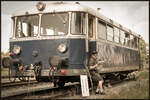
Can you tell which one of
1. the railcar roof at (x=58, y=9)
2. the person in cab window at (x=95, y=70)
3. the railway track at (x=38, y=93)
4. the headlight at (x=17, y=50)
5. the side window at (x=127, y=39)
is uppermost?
the railcar roof at (x=58, y=9)

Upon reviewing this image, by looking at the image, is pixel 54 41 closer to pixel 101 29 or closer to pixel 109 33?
pixel 101 29

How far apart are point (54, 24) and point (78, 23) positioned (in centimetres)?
89

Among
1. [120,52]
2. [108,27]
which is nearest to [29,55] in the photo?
[108,27]

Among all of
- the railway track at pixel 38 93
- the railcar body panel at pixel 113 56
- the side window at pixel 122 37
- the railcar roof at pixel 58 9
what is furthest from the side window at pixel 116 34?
the railway track at pixel 38 93

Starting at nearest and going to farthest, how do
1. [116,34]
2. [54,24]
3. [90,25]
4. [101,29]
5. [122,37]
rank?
1. [54,24]
2. [90,25]
3. [101,29]
4. [116,34]
5. [122,37]

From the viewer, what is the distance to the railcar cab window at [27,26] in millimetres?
10617

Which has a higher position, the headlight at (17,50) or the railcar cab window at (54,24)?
the railcar cab window at (54,24)

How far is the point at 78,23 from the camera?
33.1 feet

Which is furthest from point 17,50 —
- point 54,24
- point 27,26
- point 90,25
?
point 90,25

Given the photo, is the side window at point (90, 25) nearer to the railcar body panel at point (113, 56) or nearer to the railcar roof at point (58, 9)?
the railcar roof at point (58, 9)

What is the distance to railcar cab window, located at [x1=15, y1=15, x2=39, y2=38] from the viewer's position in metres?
10.6

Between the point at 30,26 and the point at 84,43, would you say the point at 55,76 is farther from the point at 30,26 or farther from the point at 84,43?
the point at 30,26

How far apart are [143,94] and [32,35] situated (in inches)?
177

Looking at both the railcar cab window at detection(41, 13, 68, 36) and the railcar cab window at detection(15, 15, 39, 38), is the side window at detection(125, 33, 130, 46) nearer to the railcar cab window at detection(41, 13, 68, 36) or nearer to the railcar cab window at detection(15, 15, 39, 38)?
the railcar cab window at detection(41, 13, 68, 36)
